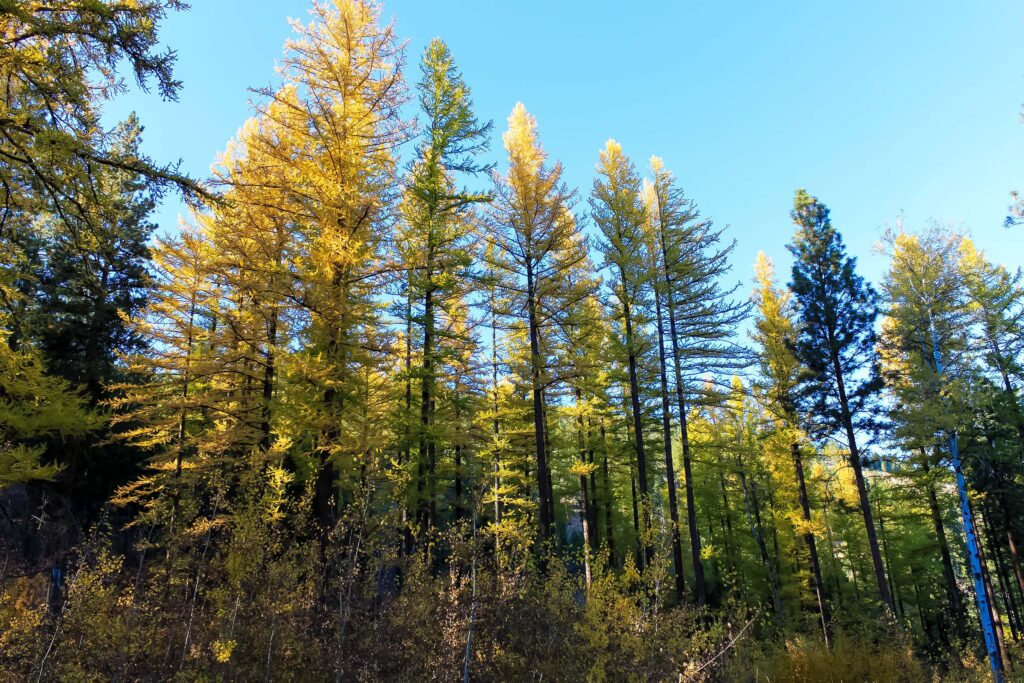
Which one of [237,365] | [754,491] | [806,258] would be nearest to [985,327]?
[806,258]

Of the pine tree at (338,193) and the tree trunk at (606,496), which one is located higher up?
the pine tree at (338,193)

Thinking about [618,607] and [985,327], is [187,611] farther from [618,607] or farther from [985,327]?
[985,327]

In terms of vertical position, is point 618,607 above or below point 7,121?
below

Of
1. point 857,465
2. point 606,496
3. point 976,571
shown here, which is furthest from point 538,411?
point 976,571

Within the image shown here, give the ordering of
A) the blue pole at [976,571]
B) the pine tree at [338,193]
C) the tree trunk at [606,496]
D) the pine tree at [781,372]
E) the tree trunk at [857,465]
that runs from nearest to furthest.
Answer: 1. the pine tree at [338,193]
2. the blue pole at [976,571]
3. the tree trunk at [857,465]
4. the pine tree at [781,372]
5. the tree trunk at [606,496]

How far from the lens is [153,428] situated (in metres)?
12.5

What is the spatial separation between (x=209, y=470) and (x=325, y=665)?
255 inches

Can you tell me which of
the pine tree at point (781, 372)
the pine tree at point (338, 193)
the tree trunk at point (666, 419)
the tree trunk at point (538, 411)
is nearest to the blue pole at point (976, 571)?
the pine tree at point (781, 372)

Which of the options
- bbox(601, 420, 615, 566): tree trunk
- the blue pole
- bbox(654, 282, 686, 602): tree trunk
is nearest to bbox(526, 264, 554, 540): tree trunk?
bbox(654, 282, 686, 602): tree trunk

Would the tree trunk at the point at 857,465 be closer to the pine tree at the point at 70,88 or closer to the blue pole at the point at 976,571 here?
the blue pole at the point at 976,571

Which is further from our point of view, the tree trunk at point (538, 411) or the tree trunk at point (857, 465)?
the tree trunk at point (857, 465)

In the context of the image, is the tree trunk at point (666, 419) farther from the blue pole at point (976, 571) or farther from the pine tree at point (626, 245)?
the blue pole at point (976, 571)

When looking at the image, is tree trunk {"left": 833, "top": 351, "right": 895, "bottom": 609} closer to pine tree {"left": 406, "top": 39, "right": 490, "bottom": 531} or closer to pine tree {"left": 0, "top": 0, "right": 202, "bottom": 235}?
pine tree {"left": 406, "top": 39, "right": 490, "bottom": 531}

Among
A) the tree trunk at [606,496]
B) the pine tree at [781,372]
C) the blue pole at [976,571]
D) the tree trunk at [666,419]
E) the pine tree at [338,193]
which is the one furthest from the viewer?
the tree trunk at [606,496]
